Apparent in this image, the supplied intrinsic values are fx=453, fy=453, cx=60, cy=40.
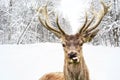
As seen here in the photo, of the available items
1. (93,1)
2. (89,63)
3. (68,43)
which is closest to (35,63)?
(89,63)

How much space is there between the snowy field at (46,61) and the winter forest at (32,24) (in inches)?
3.9

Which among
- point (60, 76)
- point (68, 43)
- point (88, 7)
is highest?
point (88, 7)

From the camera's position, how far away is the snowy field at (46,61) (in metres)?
2.20

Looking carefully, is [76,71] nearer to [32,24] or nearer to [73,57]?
[73,57]

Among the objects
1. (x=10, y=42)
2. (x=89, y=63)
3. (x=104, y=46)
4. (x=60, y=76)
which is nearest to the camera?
(x=60, y=76)

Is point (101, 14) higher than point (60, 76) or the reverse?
higher

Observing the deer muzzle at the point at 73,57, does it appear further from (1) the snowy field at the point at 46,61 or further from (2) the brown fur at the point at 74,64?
(1) the snowy field at the point at 46,61

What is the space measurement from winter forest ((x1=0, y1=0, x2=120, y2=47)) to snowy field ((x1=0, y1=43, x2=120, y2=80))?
10 cm

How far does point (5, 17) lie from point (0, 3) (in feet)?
0.32

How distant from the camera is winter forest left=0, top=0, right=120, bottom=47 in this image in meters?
2.46

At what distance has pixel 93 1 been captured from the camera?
7.80 ft

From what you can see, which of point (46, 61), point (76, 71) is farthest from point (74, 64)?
point (46, 61)

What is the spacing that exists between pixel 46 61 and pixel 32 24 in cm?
43

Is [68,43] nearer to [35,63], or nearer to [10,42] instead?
[35,63]
